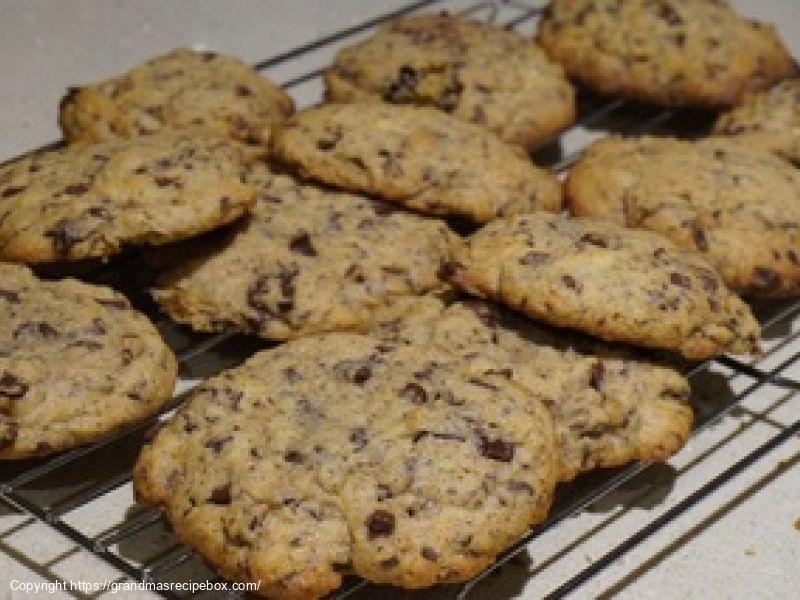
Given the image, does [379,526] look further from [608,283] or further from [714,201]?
[714,201]

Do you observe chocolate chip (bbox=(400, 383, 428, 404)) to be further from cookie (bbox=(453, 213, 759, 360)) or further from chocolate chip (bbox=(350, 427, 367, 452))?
cookie (bbox=(453, 213, 759, 360))

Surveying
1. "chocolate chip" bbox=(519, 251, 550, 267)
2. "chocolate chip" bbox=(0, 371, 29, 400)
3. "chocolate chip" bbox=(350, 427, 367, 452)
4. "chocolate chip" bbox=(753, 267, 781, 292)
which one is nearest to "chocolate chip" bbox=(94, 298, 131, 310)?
"chocolate chip" bbox=(0, 371, 29, 400)

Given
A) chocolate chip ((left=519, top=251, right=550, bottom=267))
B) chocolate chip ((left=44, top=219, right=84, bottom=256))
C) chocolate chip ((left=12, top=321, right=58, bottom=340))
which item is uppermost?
chocolate chip ((left=519, top=251, right=550, bottom=267))

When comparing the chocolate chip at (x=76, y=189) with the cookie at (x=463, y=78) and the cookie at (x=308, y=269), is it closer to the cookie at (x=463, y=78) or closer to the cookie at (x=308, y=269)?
the cookie at (x=308, y=269)

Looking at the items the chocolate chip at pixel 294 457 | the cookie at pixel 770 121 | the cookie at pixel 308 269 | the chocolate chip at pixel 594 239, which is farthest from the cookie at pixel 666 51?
the chocolate chip at pixel 294 457

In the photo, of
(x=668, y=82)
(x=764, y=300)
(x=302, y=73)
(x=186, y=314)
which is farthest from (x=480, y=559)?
(x=302, y=73)
